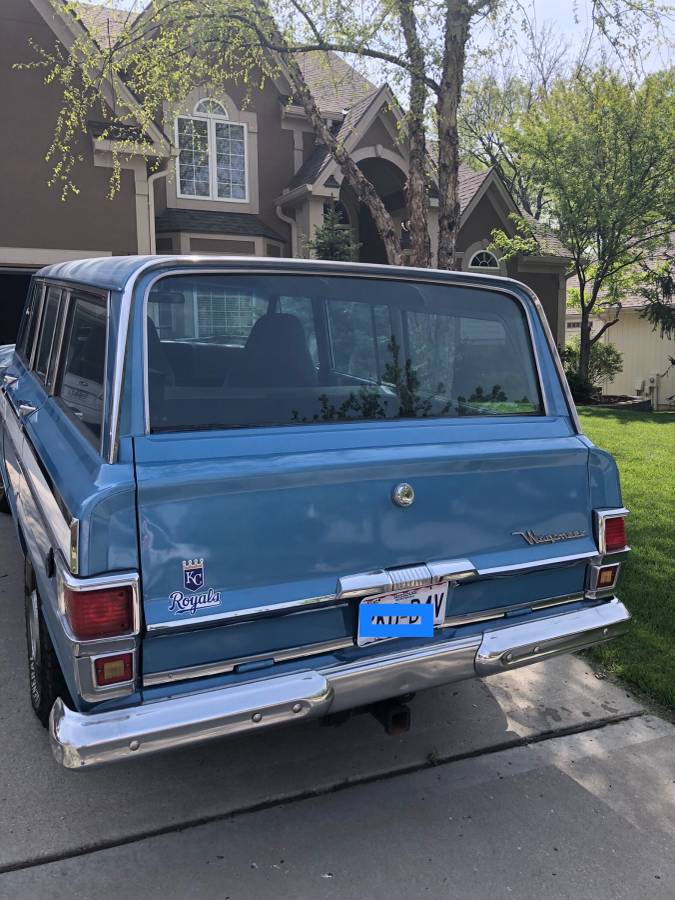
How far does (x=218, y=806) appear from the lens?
2900mm

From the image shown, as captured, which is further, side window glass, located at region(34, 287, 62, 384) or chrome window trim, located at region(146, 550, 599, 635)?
side window glass, located at region(34, 287, 62, 384)

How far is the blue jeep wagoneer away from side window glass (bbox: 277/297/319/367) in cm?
1

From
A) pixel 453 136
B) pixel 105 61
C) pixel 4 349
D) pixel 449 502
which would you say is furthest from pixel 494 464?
pixel 105 61

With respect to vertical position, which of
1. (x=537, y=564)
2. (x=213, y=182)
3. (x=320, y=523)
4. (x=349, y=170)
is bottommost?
(x=537, y=564)

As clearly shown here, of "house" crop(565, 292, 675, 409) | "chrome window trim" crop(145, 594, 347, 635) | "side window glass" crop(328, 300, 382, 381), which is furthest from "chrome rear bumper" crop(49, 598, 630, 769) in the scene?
"house" crop(565, 292, 675, 409)

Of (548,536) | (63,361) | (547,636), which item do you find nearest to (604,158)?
(548,536)

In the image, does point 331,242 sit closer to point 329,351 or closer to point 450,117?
point 450,117

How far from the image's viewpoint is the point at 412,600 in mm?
2650

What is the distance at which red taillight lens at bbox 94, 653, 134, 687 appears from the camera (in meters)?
2.23

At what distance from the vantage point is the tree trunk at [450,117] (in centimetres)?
743

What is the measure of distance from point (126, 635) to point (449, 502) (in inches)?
47.4

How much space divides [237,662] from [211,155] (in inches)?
590

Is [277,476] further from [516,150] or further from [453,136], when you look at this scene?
[516,150]

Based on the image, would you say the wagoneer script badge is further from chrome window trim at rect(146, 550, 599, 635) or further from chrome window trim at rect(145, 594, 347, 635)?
chrome window trim at rect(145, 594, 347, 635)
